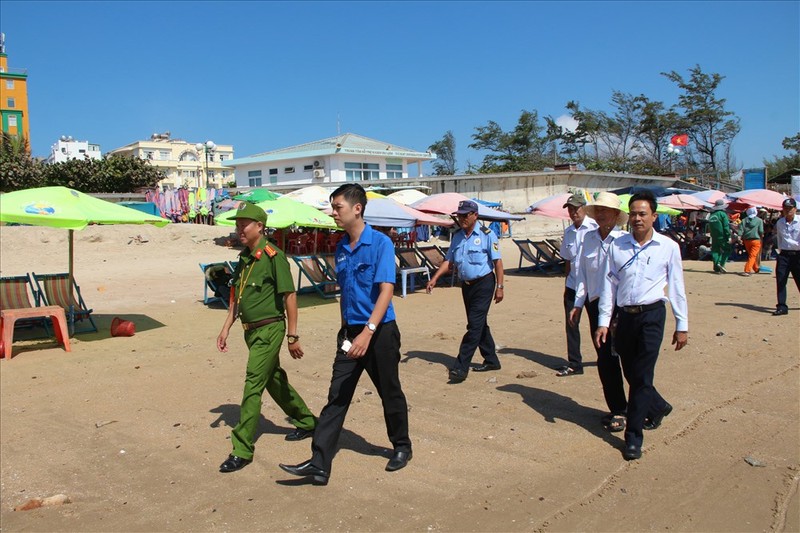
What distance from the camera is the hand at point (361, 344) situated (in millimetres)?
4027

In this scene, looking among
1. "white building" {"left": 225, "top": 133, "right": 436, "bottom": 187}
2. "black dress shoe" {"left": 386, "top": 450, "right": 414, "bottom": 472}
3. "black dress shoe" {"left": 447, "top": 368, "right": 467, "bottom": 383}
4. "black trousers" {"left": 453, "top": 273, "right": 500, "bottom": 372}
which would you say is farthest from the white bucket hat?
"white building" {"left": 225, "top": 133, "right": 436, "bottom": 187}

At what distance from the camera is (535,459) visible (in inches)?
179

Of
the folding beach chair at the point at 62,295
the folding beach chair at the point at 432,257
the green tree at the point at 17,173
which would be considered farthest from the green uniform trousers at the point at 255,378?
the green tree at the point at 17,173

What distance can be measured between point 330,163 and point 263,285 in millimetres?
42044

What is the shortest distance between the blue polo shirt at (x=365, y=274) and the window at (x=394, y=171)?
45334 mm

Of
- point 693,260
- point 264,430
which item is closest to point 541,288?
point 693,260

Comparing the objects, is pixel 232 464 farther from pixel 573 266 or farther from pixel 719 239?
pixel 719 239

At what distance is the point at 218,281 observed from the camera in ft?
39.3

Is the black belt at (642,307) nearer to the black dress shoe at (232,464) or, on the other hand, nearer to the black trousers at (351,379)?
the black trousers at (351,379)

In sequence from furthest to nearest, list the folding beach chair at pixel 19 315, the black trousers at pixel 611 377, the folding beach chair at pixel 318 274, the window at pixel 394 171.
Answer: the window at pixel 394 171 < the folding beach chair at pixel 318 274 < the folding beach chair at pixel 19 315 < the black trousers at pixel 611 377

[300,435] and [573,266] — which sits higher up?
[573,266]

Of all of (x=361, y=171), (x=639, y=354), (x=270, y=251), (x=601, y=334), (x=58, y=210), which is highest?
(x=361, y=171)

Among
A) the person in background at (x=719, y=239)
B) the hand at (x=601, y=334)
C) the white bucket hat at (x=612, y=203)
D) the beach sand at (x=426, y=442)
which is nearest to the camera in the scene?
the beach sand at (x=426, y=442)

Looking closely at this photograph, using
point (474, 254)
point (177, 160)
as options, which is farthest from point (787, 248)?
point (177, 160)
